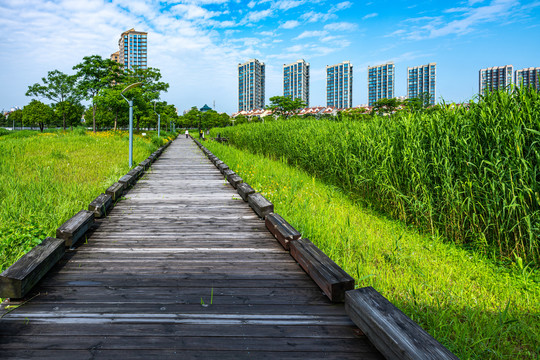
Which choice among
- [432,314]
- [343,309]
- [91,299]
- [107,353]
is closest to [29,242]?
[91,299]

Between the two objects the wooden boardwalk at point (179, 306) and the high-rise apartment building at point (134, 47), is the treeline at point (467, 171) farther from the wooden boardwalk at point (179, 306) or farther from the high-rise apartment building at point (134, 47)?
the high-rise apartment building at point (134, 47)

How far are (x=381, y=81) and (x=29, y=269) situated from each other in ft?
592

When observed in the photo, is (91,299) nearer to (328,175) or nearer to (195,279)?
(195,279)

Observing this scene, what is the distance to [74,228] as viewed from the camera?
3527mm

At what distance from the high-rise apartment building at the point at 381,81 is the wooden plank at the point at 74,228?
548 ft

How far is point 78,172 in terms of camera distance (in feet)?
26.3

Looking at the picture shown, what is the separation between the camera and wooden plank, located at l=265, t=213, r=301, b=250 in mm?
3518

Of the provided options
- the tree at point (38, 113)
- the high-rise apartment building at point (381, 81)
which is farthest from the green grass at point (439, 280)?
the high-rise apartment building at point (381, 81)

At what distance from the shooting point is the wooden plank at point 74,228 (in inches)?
135

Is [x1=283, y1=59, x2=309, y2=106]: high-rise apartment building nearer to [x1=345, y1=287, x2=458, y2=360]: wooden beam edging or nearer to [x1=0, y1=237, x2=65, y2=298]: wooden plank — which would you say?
[x1=0, y1=237, x2=65, y2=298]: wooden plank

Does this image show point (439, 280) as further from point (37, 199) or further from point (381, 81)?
point (381, 81)

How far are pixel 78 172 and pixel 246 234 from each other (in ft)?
19.7

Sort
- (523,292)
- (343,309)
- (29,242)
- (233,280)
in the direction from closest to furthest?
(343,309)
(233,280)
(523,292)
(29,242)

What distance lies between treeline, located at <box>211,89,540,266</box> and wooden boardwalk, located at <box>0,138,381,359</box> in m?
2.42
